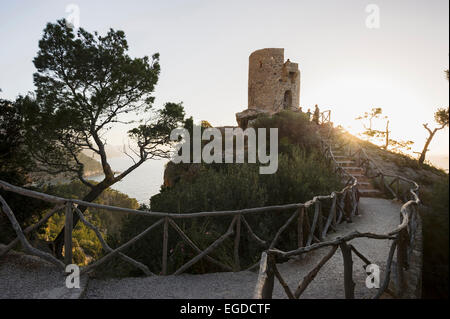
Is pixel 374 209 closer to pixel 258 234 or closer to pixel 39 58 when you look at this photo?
pixel 258 234

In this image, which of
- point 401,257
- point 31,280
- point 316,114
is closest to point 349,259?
point 401,257

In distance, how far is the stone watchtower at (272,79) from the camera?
2433 centimetres

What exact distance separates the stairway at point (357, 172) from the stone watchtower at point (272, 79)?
32.3 feet

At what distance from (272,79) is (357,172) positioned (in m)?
14.8

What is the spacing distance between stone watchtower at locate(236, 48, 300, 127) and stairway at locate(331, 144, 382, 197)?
9.84m

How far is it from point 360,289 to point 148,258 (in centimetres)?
→ 347

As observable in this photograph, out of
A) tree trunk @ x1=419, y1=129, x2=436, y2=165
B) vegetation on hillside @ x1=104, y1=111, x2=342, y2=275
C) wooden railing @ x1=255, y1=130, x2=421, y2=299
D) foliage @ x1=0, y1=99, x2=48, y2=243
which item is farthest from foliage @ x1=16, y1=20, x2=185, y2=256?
tree trunk @ x1=419, y1=129, x2=436, y2=165

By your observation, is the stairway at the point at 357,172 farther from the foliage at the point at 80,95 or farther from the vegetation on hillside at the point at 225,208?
the foliage at the point at 80,95

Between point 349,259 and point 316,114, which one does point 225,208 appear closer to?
point 349,259

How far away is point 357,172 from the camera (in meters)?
12.4

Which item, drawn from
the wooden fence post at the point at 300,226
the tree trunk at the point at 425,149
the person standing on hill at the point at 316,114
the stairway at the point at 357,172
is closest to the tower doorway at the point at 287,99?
the person standing on hill at the point at 316,114

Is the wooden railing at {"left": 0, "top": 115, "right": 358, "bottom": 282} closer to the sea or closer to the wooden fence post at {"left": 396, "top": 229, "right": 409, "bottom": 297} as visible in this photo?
the wooden fence post at {"left": 396, "top": 229, "right": 409, "bottom": 297}

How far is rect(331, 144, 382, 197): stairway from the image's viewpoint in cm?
1061

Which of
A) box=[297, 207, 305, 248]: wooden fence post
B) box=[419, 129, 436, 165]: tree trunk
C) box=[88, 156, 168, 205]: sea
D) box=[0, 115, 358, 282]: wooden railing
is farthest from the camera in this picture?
box=[419, 129, 436, 165]: tree trunk
